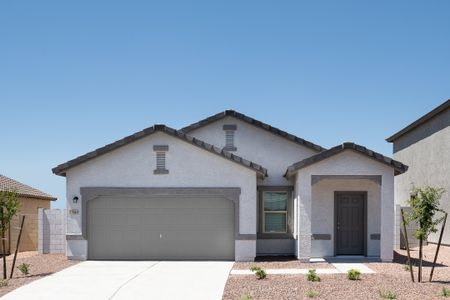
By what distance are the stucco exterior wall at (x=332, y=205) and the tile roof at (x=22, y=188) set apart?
13010 mm

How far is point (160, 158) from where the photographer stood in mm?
17000

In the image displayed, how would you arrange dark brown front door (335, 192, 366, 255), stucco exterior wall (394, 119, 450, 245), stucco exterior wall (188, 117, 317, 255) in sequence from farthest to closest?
stucco exterior wall (394, 119, 450, 245)
stucco exterior wall (188, 117, 317, 255)
dark brown front door (335, 192, 366, 255)

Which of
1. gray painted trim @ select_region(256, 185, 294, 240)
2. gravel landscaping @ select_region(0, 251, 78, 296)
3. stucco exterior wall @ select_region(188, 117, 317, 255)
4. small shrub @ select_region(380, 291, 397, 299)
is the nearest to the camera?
small shrub @ select_region(380, 291, 397, 299)

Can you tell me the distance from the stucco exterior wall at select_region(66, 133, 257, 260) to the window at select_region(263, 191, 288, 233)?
175cm

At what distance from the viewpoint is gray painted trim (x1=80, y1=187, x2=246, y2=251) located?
54.9ft

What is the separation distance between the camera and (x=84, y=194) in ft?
56.0

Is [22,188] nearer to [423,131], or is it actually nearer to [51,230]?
[51,230]

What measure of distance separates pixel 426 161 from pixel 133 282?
17773 mm

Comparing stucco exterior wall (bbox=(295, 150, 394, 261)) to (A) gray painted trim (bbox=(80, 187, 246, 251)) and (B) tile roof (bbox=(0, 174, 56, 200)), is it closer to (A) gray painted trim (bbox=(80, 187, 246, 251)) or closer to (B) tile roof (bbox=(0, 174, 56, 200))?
(A) gray painted trim (bbox=(80, 187, 246, 251))

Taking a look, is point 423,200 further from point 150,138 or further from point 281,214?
point 150,138

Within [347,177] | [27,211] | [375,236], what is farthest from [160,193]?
[27,211]

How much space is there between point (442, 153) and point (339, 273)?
38.6 ft

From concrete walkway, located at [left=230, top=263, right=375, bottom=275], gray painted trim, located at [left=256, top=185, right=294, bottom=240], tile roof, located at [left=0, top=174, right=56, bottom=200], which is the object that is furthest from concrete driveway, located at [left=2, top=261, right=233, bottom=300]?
tile roof, located at [left=0, top=174, right=56, bottom=200]

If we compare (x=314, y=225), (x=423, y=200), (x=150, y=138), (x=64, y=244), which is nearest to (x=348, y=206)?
(x=314, y=225)
